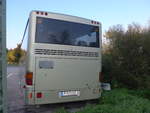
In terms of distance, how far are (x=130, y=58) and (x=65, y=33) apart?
4.16 meters

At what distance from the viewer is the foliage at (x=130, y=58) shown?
7.79 m

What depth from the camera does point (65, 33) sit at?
5293 mm

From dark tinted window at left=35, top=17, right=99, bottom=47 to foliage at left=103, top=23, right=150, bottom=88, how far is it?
107 inches

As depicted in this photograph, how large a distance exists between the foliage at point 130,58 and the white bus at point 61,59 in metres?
2.64

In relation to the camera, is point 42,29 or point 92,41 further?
point 92,41

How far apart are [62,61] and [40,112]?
178cm

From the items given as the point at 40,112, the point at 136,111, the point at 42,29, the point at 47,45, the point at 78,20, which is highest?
the point at 78,20

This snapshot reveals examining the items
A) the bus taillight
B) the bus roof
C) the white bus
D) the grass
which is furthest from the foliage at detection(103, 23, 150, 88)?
the bus taillight

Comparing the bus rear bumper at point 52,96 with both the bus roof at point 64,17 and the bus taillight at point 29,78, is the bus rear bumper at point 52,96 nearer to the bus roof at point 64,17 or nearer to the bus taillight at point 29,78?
the bus taillight at point 29,78

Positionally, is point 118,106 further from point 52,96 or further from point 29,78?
point 29,78

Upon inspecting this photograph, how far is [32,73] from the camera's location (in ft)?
15.1

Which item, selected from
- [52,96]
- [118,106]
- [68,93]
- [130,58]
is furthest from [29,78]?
[130,58]

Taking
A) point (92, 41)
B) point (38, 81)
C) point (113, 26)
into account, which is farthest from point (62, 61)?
point (113, 26)

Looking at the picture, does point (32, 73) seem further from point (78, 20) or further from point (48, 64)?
point (78, 20)
